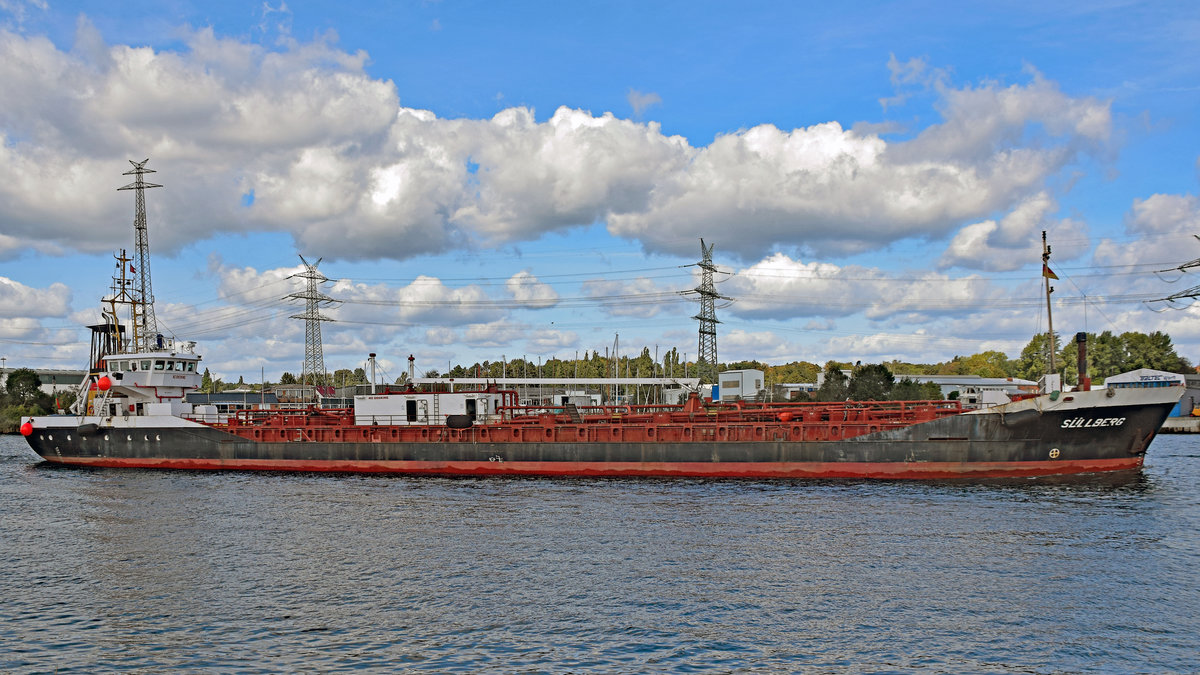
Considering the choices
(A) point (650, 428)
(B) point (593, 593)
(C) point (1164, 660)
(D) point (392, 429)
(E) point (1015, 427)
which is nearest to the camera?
(C) point (1164, 660)

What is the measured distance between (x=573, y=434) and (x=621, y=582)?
27.2 m

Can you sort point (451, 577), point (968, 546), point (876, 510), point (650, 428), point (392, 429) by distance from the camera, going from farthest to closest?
point (392, 429)
point (650, 428)
point (876, 510)
point (968, 546)
point (451, 577)

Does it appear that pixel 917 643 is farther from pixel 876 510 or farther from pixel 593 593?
pixel 876 510

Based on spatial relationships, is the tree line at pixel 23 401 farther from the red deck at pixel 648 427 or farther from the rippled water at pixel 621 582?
the rippled water at pixel 621 582

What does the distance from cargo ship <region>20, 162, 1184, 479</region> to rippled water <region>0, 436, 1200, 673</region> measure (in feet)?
11.3

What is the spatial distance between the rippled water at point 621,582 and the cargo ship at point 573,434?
3.45 metres

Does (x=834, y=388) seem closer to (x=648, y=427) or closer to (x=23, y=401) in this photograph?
(x=648, y=427)

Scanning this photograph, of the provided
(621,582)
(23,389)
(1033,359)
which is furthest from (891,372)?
(23,389)

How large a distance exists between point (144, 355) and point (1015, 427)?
6265cm

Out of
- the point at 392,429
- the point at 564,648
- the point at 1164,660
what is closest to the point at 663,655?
the point at 564,648

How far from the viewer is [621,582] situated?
78.8 ft

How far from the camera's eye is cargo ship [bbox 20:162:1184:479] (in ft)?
141

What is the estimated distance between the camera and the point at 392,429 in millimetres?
54969

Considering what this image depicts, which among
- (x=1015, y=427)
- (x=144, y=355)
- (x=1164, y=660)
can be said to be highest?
(x=144, y=355)
